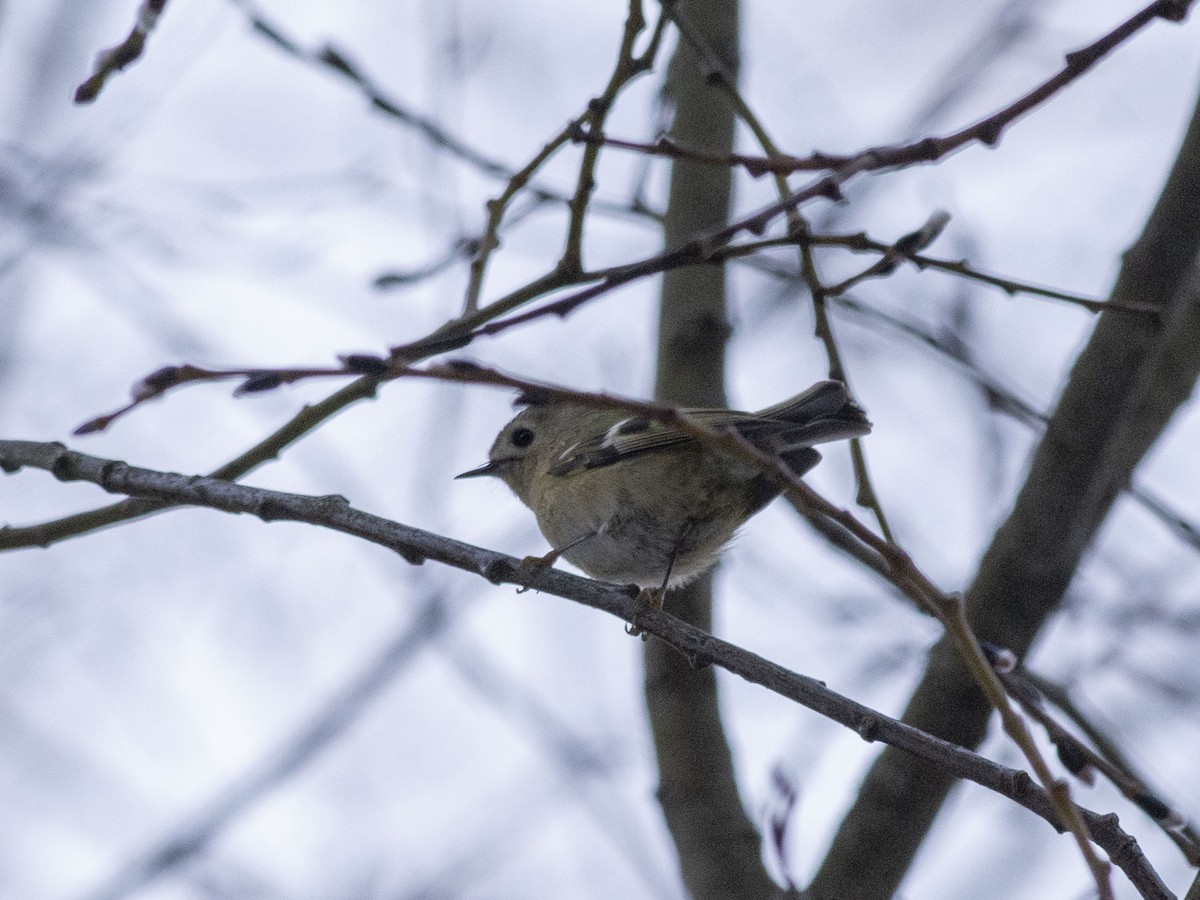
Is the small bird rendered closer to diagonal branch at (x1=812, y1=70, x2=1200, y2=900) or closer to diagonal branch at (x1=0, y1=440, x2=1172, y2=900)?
diagonal branch at (x1=812, y1=70, x2=1200, y2=900)

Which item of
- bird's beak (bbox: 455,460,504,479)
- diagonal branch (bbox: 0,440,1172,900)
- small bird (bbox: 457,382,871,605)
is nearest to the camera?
diagonal branch (bbox: 0,440,1172,900)

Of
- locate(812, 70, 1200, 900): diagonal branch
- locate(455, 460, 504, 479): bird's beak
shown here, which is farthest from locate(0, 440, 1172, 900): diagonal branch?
locate(455, 460, 504, 479): bird's beak

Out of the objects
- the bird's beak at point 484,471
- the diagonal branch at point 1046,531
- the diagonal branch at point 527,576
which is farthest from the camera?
the bird's beak at point 484,471

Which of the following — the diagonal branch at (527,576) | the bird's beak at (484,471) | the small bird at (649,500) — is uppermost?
the bird's beak at (484,471)

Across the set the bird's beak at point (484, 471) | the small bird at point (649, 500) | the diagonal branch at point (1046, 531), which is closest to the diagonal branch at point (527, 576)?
the small bird at point (649, 500)

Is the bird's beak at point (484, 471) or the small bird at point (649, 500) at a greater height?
the bird's beak at point (484, 471)

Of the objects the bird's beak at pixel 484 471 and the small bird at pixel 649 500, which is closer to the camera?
the small bird at pixel 649 500

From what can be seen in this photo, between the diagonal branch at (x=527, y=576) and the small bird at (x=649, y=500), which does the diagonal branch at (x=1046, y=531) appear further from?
the diagonal branch at (x=527, y=576)

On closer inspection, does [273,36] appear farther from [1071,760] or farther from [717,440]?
[1071,760]

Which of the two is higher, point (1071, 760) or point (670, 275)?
point (670, 275)

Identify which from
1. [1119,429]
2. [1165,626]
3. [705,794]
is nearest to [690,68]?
[1119,429]

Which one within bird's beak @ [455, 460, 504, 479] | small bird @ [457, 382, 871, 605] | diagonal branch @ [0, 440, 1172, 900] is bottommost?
diagonal branch @ [0, 440, 1172, 900]

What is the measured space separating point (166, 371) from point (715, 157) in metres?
0.73

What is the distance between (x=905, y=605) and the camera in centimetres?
388
